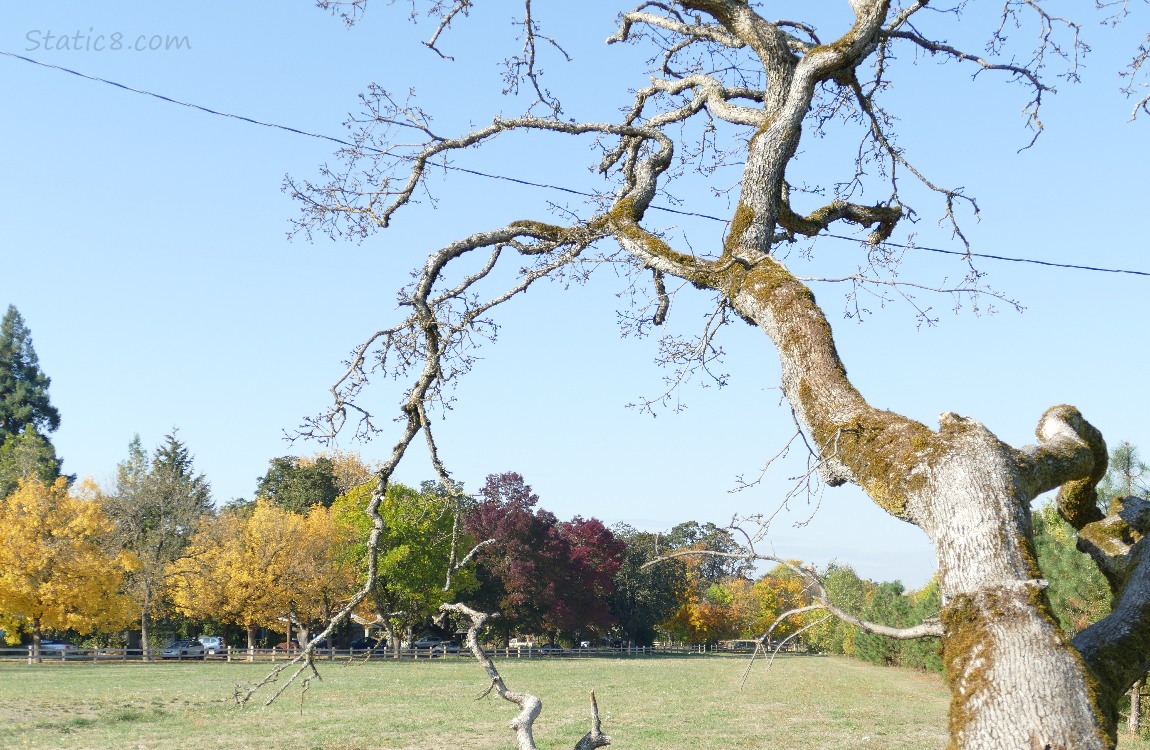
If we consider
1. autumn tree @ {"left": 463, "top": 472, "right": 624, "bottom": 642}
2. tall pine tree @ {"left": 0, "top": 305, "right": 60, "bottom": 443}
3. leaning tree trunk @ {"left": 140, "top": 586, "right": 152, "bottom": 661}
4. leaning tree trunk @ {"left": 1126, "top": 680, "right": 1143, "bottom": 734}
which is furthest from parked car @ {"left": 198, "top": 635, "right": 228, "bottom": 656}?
leaning tree trunk @ {"left": 1126, "top": 680, "right": 1143, "bottom": 734}

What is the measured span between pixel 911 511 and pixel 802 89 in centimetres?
220

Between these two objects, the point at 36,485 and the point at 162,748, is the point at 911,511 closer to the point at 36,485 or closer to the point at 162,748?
the point at 162,748

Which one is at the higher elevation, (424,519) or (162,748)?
(424,519)

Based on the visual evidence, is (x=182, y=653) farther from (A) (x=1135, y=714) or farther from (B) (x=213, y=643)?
(A) (x=1135, y=714)

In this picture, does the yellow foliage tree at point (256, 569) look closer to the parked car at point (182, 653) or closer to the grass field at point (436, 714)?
the parked car at point (182, 653)

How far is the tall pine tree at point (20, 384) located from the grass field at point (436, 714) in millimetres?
48012

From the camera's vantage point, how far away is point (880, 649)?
4788 cm

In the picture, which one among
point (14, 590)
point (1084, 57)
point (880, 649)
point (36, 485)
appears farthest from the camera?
point (880, 649)

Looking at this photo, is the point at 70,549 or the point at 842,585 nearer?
the point at 70,549

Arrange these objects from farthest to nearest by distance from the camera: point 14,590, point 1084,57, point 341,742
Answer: point 14,590 → point 341,742 → point 1084,57

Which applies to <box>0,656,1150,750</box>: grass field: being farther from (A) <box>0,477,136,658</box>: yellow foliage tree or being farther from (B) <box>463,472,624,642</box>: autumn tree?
(B) <box>463,472,624,642</box>: autumn tree

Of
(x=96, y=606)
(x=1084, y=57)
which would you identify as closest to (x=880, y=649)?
(x=96, y=606)

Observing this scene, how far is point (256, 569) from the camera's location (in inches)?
1716

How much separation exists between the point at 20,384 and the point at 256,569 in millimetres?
44654
